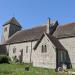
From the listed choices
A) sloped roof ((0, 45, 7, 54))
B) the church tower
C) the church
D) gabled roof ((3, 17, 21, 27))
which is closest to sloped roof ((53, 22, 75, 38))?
the church

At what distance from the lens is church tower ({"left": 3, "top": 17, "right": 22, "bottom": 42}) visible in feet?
194

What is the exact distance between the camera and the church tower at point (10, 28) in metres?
59.2

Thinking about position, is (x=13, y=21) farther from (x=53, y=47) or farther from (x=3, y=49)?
(x=53, y=47)

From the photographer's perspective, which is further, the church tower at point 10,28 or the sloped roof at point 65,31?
the church tower at point 10,28

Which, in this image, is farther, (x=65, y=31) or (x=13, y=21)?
(x=13, y=21)

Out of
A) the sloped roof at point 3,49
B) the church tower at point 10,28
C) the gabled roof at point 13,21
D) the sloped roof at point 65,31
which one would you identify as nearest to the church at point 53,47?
the sloped roof at point 65,31

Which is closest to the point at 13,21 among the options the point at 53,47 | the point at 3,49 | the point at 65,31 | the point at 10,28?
the point at 10,28

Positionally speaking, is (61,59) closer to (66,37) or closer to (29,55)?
(66,37)

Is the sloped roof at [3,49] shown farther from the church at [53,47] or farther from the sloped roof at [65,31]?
the sloped roof at [65,31]

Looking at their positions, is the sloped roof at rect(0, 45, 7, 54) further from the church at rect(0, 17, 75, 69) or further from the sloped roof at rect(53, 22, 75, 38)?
the sloped roof at rect(53, 22, 75, 38)

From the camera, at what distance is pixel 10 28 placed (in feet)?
194

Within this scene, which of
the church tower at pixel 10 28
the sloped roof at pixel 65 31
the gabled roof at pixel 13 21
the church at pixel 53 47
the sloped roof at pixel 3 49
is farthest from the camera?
the gabled roof at pixel 13 21

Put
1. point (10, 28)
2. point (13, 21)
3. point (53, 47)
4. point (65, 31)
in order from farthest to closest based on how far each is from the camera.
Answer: point (13, 21)
point (10, 28)
point (65, 31)
point (53, 47)

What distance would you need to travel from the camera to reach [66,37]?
3625 cm
